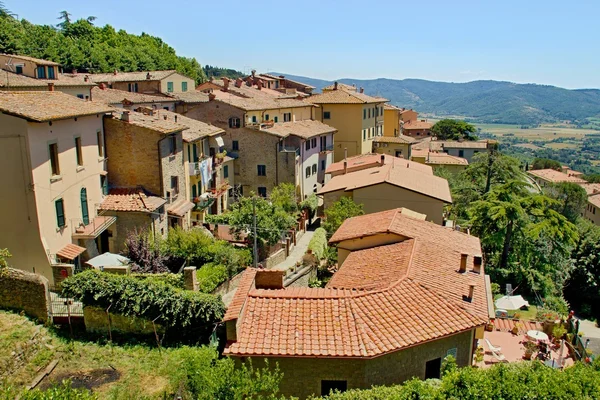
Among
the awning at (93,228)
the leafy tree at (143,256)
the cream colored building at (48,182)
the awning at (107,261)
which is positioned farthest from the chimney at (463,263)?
the awning at (93,228)

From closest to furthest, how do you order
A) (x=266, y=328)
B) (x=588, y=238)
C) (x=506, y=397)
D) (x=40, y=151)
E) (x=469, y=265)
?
1. (x=506, y=397)
2. (x=266, y=328)
3. (x=469, y=265)
4. (x=40, y=151)
5. (x=588, y=238)

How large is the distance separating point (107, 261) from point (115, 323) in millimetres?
6392

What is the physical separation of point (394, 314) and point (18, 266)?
54.7ft

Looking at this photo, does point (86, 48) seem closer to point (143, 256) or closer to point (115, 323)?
point (143, 256)

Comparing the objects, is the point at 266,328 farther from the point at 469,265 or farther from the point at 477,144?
the point at 477,144

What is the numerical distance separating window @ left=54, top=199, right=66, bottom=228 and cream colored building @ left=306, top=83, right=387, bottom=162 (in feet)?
130

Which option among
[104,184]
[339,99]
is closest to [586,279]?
[339,99]

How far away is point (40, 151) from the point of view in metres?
21.6

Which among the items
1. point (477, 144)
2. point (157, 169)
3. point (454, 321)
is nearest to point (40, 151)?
point (157, 169)

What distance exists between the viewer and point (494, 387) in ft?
39.9

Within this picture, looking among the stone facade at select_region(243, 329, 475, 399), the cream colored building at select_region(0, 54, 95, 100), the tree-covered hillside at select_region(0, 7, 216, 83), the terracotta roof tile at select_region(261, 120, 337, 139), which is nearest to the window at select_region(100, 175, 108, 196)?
the cream colored building at select_region(0, 54, 95, 100)

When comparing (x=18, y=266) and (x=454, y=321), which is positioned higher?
(x=454, y=321)

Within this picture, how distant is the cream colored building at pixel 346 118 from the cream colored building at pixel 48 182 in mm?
36794

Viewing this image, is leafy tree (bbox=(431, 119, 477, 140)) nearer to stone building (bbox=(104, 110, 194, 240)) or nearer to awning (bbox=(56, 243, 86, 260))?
stone building (bbox=(104, 110, 194, 240))
